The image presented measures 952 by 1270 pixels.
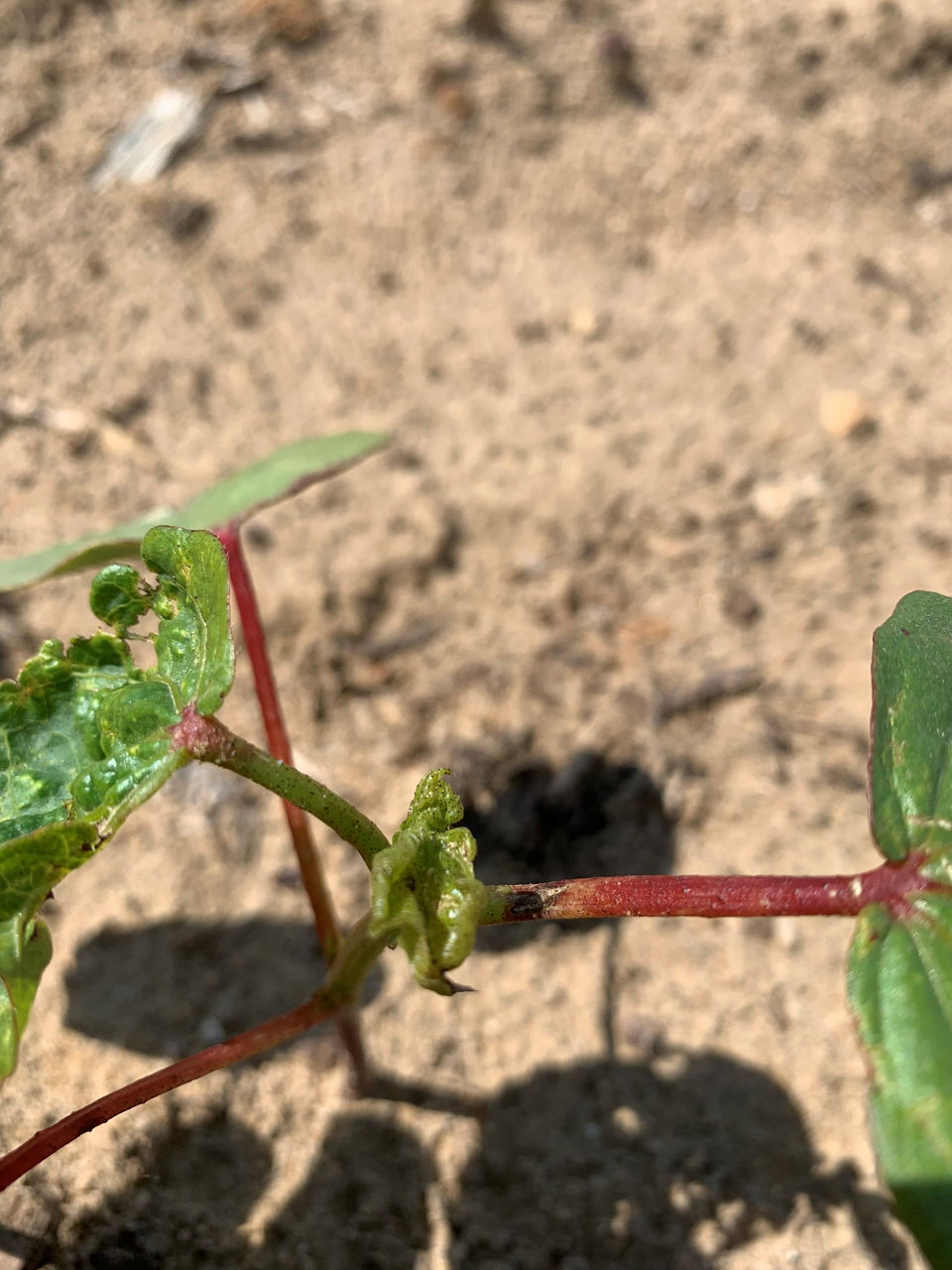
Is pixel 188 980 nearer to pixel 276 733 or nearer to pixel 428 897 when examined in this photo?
pixel 276 733

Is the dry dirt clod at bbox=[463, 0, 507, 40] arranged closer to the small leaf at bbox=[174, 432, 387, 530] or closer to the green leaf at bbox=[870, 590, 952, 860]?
the small leaf at bbox=[174, 432, 387, 530]

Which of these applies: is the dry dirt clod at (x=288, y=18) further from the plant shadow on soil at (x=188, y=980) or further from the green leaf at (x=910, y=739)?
the green leaf at (x=910, y=739)

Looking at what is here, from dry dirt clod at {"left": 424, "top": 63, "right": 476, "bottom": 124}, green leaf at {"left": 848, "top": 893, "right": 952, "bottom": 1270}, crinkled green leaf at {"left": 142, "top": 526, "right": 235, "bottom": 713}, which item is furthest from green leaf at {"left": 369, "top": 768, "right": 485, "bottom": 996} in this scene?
dry dirt clod at {"left": 424, "top": 63, "right": 476, "bottom": 124}

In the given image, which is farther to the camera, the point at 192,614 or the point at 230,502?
the point at 230,502

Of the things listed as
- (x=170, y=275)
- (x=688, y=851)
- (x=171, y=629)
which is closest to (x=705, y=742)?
(x=688, y=851)

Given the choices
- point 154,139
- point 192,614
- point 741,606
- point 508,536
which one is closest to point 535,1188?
point 192,614

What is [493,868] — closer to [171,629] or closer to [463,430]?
[171,629]
